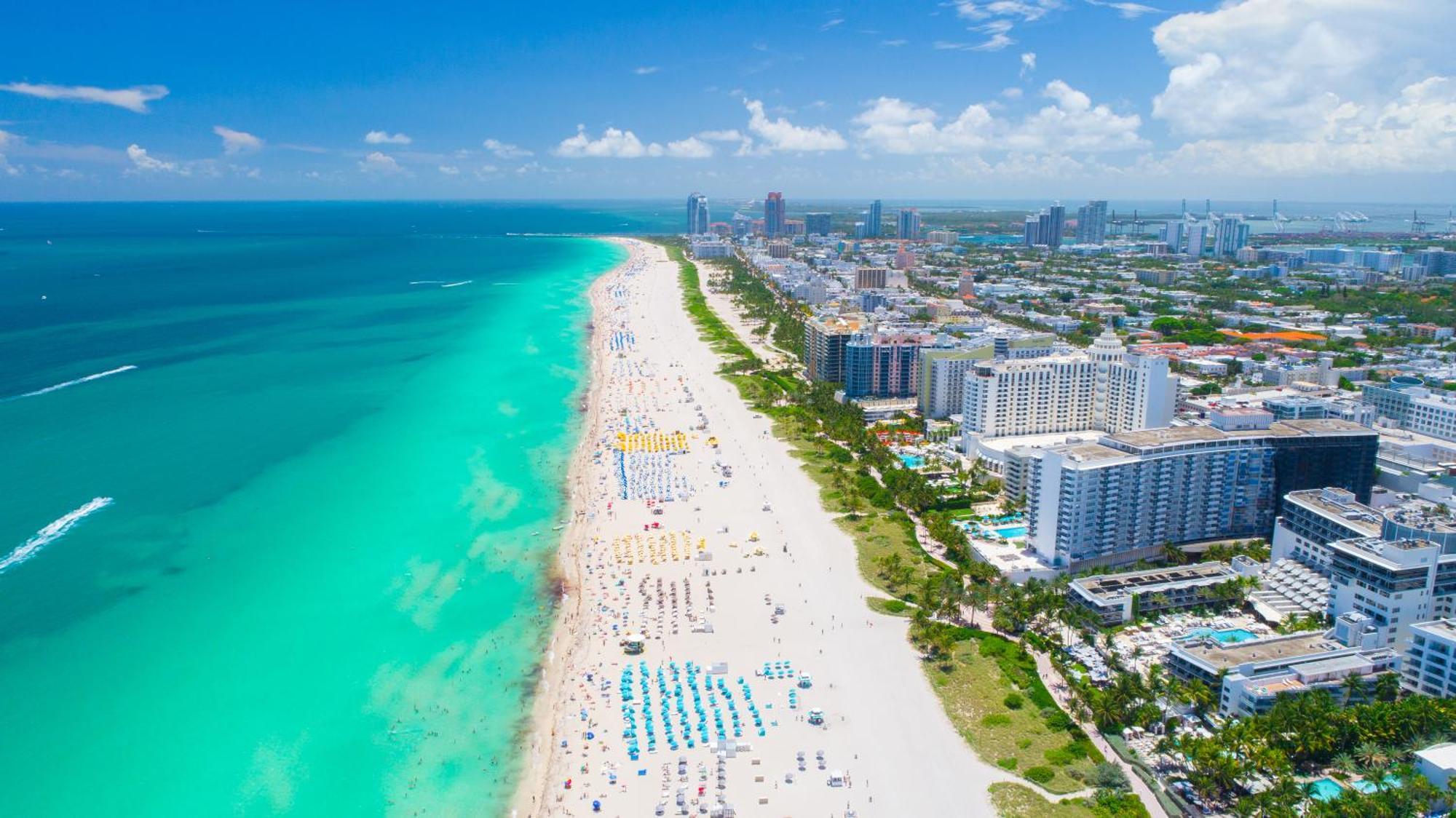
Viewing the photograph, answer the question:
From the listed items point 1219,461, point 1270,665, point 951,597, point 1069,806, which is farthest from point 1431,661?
point 951,597

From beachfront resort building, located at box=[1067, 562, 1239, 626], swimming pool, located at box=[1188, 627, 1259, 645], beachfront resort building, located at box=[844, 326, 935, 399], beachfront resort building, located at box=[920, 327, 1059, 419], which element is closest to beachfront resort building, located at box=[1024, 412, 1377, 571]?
beachfront resort building, located at box=[1067, 562, 1239, 626]

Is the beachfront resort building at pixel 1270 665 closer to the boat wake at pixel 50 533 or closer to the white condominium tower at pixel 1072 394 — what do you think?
the white condominium tower at pixel 1072 394

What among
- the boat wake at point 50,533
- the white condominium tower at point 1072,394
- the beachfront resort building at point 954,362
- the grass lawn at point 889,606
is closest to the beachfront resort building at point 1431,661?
the grass lawn at point 889,606

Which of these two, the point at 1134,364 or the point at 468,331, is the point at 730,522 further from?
the point at 468,331

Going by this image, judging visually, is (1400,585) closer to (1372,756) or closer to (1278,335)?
(1372,756)

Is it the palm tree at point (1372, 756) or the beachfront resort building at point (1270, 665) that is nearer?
the palm tree at point (1372, 756)
